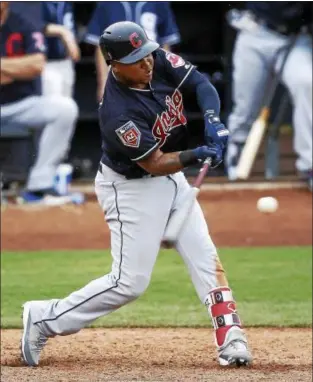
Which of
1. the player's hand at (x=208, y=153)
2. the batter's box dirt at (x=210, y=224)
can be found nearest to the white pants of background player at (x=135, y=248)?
the player's hand at (x=208, y=153)

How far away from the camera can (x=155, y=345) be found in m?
6.82

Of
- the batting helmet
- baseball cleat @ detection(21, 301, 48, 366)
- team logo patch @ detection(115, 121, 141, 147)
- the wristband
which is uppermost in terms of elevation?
the batting helmet

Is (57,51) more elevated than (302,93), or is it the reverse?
(57,51)

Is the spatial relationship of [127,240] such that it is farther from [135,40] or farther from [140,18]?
[140,18]

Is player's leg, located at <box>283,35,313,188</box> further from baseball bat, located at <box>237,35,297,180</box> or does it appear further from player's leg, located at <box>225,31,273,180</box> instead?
player's leg, located at <box>225,31,273,180</box>

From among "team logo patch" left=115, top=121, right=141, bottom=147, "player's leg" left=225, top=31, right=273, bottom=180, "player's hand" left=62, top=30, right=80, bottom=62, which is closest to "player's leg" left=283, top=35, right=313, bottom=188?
"player's leg" left=225, top=31, right=273, bottom=180

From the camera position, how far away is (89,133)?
14.0 m

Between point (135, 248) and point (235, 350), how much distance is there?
67 centimetres

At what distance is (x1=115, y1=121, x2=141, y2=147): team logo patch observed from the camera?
5.70 metres

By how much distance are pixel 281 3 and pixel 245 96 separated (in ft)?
3.41

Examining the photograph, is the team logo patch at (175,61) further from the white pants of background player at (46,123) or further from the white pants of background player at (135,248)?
the white pants of background player at (46,123)

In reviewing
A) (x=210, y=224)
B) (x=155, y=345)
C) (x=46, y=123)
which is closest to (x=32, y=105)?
(x=46, y=123)

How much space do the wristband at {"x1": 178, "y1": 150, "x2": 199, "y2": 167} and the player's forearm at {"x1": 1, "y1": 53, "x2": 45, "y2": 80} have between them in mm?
5517

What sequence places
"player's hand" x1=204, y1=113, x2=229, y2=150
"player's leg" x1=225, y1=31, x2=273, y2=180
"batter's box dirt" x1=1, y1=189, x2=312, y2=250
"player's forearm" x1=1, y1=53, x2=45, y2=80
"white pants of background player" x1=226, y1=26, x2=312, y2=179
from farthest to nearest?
"player's leg" x1=225, y1=31, x2=273, y2=180 → "white pants of background player" x1=226, y1=26, x2=312, y2=179 → "player's forearm" x1=1, y1=53, x2=45, y2=80 → "batter's box dirt" x1=1, y1=189, x2=312, y2=250 → "player's hand" x1=204, y1=113, x2=229, y2=150
